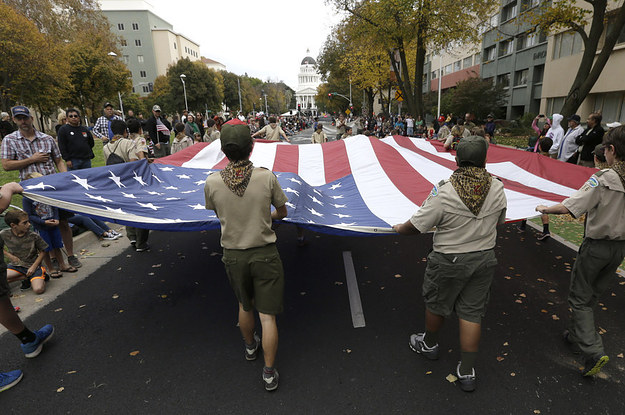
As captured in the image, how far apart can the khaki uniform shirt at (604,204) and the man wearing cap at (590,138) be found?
5342 millimetres

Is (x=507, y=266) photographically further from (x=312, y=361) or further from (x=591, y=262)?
(x=312, y=361)

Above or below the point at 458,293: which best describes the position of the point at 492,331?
below

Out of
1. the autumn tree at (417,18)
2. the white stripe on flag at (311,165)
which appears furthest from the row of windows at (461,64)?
the white stripe on flag at (311,165)

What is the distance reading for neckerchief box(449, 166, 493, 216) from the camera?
2.43 m

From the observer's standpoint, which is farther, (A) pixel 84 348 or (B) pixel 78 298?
(B) pixel 78 298

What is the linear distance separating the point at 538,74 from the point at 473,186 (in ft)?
97.9

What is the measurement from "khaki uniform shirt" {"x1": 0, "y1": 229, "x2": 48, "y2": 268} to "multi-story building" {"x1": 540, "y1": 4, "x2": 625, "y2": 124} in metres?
18.4

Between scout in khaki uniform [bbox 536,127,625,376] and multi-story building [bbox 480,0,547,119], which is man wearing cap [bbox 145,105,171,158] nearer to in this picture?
scout in khaki uniform [bbox 536,127,625,376]

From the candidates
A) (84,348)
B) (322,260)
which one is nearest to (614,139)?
(322,260)

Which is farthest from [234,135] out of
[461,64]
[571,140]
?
[461,64]

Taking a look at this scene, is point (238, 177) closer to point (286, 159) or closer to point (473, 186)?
point (473, 186)

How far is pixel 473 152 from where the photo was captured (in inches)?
95.2

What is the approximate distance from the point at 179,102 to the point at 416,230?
185 feet

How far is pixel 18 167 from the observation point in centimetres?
434
